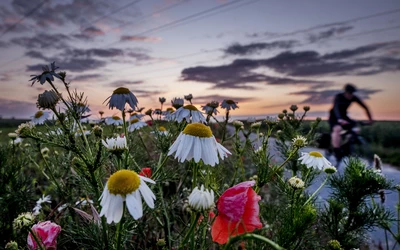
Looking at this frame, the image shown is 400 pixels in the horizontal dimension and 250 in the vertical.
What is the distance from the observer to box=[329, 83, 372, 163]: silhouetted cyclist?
5.13 m

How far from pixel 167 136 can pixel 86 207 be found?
0.78m

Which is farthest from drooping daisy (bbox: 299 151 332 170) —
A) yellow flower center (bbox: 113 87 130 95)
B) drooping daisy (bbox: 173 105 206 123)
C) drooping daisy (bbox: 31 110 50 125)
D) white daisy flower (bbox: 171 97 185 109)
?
drooping daisy (bbox: 31 110 50 125)

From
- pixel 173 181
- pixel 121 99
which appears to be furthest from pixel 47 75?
pixel 173 181

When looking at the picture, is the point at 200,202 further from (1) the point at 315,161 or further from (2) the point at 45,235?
(1) the point at 315,161

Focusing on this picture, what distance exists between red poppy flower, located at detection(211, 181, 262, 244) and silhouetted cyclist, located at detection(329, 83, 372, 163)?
183 inches

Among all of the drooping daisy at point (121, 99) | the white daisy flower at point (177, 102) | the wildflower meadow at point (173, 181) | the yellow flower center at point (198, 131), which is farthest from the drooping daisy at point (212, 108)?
the yellow flower center at point (198, 131)

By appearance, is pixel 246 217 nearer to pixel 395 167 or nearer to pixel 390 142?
pixel 395 167

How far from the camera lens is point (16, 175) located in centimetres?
187

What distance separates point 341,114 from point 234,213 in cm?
496

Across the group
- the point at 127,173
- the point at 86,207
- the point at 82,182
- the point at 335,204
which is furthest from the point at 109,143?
the point at 86,207

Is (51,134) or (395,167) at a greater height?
(51,134)

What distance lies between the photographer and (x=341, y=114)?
5219 mm

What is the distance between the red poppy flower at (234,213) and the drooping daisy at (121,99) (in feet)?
1.94

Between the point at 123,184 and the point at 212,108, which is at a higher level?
the point at 212,108
